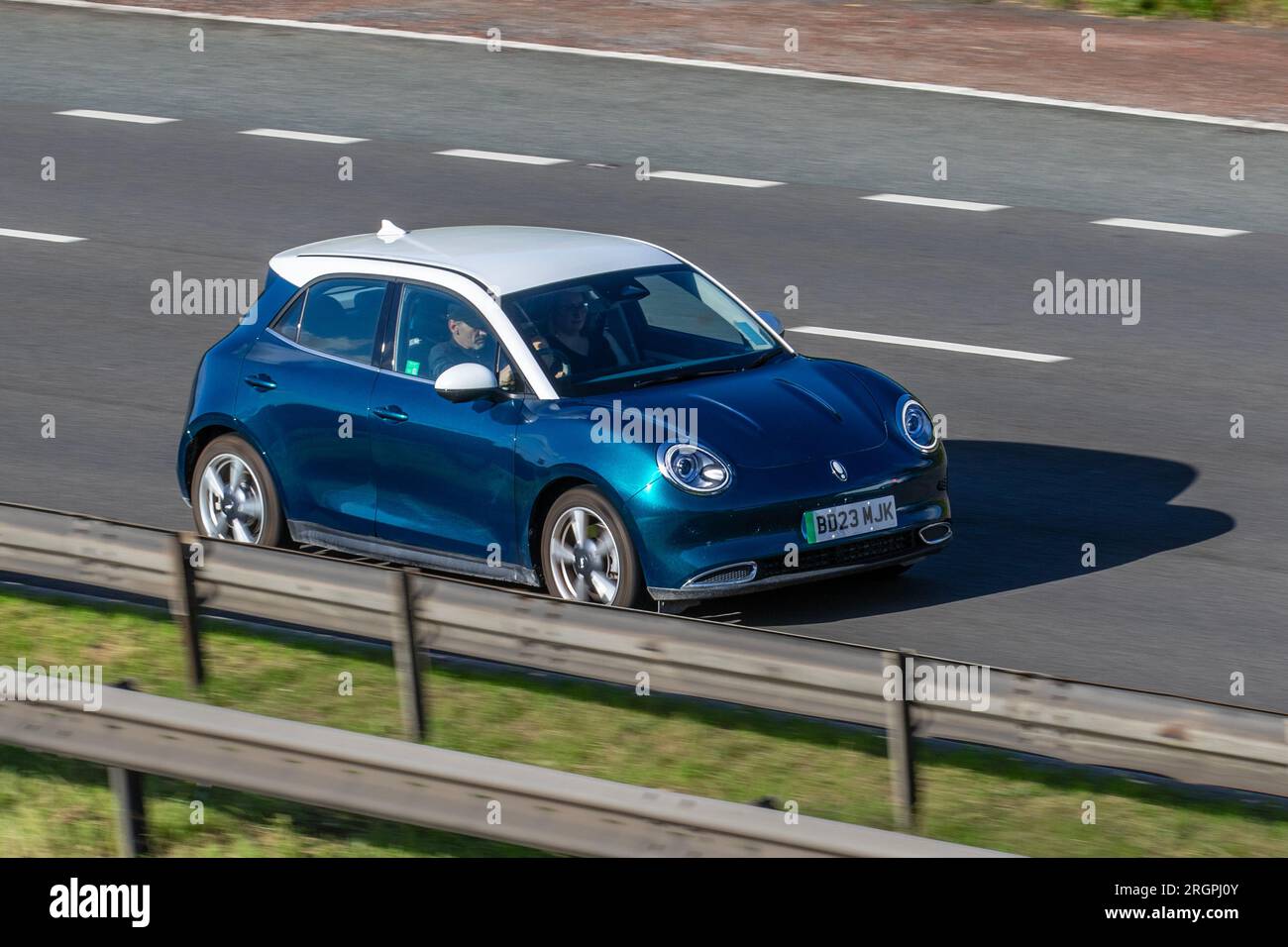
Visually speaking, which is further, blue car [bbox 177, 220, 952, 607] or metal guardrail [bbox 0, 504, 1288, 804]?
blue car [bbox 177, 220, 952, 607]

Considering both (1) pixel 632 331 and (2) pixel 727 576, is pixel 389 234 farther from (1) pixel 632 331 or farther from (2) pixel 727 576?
(2) pixel 727 576

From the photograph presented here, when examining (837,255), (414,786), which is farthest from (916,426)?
(837,255)

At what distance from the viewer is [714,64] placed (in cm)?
2127

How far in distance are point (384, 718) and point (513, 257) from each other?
109 inches

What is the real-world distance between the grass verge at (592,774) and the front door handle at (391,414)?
4.15 ft

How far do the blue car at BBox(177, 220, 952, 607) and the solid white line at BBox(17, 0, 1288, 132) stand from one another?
368 inches

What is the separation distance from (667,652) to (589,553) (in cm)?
234

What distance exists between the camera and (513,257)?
10516 millimetres

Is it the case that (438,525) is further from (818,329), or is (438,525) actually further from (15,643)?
(818,329)

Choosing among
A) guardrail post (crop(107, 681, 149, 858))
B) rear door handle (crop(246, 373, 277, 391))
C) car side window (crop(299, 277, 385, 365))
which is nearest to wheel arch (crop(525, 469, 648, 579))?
car side window (crop(299, 277, 385, 365))

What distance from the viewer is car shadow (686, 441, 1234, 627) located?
10.2 meters

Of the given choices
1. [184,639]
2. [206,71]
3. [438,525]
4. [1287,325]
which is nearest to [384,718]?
[184,639]

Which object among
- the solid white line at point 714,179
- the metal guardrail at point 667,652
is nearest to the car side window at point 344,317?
the metal guardrail at point 667,652

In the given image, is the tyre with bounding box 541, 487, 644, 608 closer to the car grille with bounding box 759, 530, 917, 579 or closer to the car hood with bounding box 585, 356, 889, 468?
the car hood with bounding box 585, 356, 889, 468
